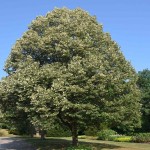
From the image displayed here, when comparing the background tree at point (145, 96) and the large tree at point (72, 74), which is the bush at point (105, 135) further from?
the large tree at point (72, 74)

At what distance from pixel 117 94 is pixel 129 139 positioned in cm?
1334

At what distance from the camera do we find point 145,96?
2303 inches

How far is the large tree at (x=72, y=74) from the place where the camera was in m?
31.5

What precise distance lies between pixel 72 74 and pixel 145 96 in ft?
95.8

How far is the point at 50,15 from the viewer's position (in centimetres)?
3675

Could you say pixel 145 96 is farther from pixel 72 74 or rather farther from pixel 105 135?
pixel 72 74

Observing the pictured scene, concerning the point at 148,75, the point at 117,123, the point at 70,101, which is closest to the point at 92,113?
the point at 70,101

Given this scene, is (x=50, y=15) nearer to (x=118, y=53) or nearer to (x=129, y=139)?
(x=118, y=53)

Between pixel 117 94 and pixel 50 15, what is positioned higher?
pixel 50 15

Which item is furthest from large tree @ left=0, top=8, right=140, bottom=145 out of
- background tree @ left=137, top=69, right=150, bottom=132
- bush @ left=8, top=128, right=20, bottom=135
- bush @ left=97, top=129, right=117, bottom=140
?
bush @ left=8, top=128, right=20, bottom=135

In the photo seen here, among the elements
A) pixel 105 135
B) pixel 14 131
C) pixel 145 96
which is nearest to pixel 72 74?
pixel 105 135

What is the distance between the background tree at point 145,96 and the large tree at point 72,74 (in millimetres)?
21033

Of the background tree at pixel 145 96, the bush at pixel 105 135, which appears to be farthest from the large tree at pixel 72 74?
the background tree at pixel 145 96

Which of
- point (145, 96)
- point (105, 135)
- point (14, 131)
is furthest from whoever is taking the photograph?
point (14, 131)
